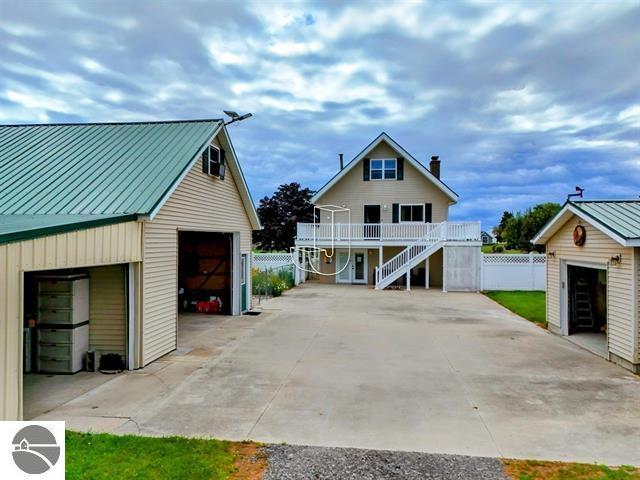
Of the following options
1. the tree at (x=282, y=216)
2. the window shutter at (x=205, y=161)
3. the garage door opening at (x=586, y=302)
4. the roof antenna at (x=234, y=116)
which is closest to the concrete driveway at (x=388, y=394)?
the garage door opening at (x=586, y=302)

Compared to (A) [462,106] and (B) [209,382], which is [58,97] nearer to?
(B) [209,382]

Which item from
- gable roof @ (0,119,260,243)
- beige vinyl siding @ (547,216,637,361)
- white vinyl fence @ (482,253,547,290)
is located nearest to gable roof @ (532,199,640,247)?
beige vinyl siding @ (547,216,637,361)

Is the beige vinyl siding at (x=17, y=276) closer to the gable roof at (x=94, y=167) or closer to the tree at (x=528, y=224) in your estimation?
the gable roof at (x=94, y=167)

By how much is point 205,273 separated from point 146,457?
1128cm

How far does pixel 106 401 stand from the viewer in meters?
6.48

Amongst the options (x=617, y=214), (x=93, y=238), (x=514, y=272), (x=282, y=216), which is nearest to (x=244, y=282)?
(x=93, y=238)

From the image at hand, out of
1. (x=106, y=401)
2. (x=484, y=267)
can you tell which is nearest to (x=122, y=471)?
(x=106, y=401)

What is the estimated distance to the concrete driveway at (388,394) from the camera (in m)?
5.27

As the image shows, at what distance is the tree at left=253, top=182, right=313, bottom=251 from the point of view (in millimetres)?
38438

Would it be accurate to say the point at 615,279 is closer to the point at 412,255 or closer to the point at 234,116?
the point at 234,116

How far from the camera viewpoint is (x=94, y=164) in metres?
9.75

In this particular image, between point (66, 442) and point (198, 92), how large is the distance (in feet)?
64.0

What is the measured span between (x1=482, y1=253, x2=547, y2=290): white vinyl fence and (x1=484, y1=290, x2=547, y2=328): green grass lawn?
633mm

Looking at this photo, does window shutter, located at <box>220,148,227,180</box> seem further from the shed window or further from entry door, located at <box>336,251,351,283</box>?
entry door, located at <box>336,251,351,283</box>
